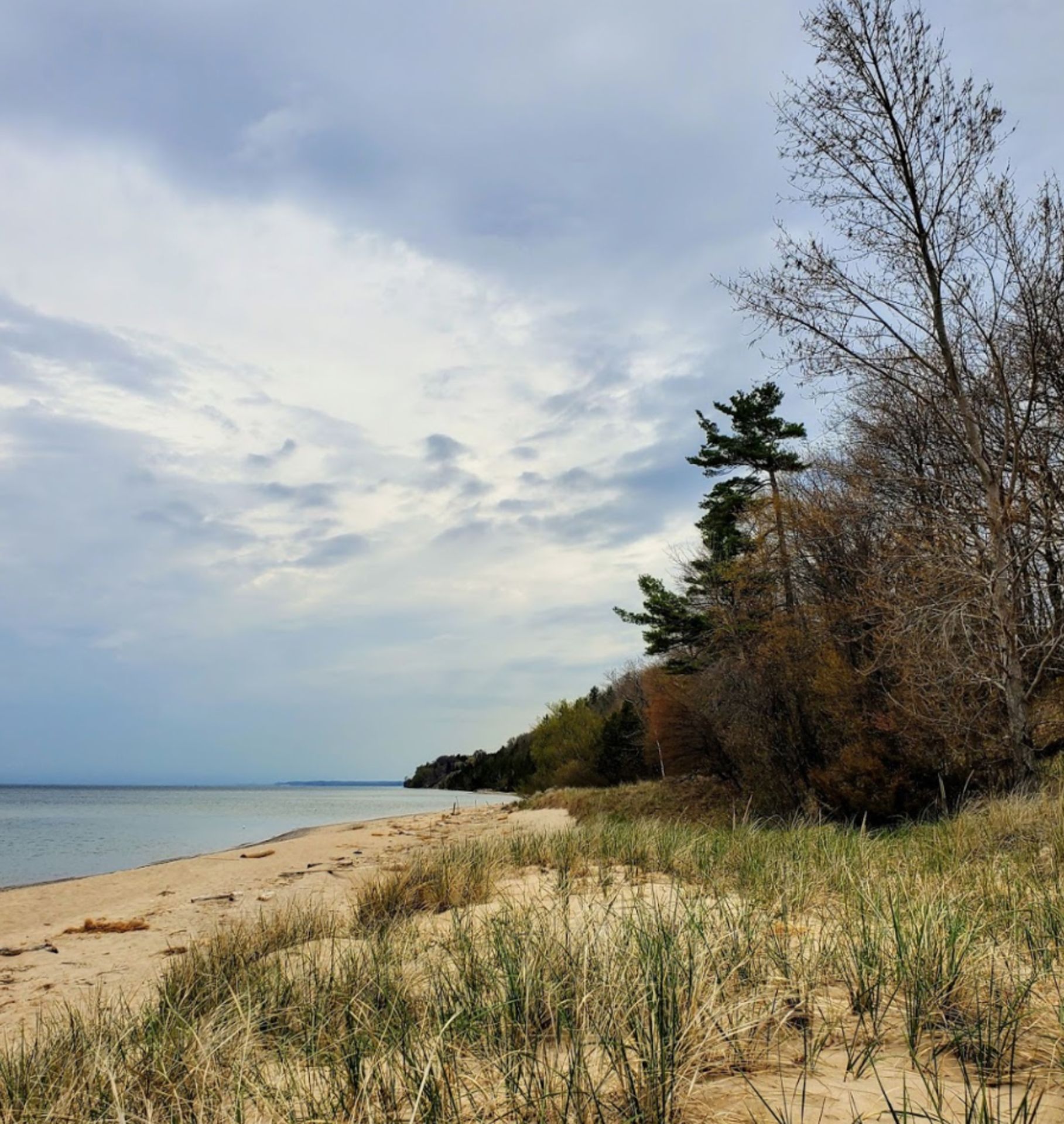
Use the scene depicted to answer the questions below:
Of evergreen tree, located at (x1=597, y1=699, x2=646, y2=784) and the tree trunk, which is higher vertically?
the tree trunk

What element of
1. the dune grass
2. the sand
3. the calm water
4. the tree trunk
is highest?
the tree trunk

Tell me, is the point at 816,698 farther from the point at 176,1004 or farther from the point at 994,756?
the point at 176,1004

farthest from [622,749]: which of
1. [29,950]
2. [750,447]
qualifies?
[29,950]

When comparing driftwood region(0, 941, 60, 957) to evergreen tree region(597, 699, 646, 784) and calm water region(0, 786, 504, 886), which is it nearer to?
calm water region(0, 786, 504, 886)

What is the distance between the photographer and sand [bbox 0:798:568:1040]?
5992 mm

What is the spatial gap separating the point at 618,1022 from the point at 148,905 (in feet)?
31.3

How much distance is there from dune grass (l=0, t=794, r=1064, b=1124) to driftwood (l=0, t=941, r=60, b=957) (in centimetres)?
372

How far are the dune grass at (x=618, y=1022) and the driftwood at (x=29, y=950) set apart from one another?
3719 millimetres

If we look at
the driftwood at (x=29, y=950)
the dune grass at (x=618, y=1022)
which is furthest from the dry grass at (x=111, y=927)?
the dune grass at (x=618, y=1022)

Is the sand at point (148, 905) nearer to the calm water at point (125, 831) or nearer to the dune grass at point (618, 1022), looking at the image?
the dune grass at point (618, 1022)

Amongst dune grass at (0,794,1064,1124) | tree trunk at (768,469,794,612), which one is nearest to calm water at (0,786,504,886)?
dune grass at (0,794,1064,1124)

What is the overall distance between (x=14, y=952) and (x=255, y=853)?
776 centimetres

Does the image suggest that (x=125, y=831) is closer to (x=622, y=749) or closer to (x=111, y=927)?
(x=111, y=927)

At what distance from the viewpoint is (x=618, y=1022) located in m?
2.55
